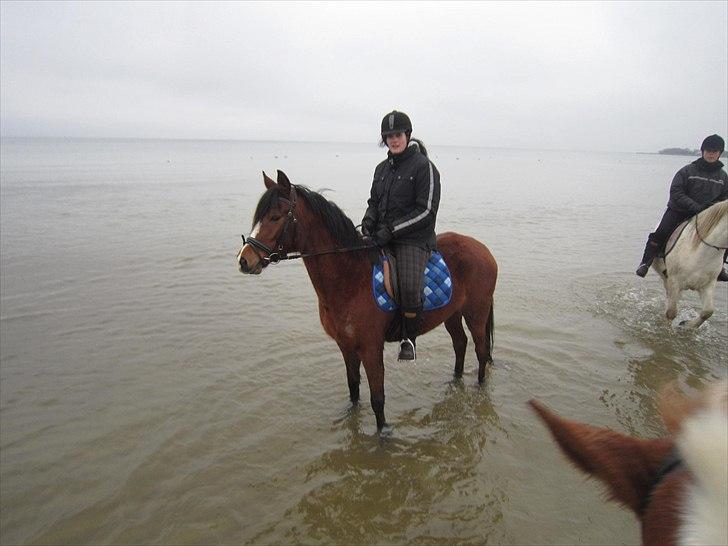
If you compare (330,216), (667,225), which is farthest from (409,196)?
(667,225)

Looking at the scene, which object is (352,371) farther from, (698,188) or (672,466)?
(698,188)

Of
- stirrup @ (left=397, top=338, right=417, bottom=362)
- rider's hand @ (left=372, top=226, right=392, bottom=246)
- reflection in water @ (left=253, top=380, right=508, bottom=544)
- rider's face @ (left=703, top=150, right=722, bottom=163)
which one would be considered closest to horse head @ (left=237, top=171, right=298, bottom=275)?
rider's hand @ (left=372, top=226, right=392, bottom=246)

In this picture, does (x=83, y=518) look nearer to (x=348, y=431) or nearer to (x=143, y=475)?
(x=143, y=475)

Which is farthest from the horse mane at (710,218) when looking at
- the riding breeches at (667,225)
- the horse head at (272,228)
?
the horse head at (272,228)

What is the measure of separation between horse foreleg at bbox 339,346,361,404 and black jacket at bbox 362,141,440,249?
148 cm

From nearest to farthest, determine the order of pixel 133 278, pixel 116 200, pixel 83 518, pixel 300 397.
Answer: pixel 83 518, pixel 300 397, pixel 133 278, pixel 116 200

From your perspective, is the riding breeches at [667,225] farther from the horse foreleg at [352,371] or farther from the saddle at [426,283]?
the horse foreleg at [352,371]

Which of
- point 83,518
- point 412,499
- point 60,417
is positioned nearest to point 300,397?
point 412,499

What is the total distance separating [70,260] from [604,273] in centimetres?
1519

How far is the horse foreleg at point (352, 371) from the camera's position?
4707mm

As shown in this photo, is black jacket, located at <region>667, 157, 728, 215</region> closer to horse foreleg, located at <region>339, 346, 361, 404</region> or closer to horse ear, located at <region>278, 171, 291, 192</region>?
horse foreleg, located at <region>339, 346, 361, 404</region>

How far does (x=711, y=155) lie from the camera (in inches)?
255

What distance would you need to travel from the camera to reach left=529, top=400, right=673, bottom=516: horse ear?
43.9 inches

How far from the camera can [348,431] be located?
4805 millimetres
